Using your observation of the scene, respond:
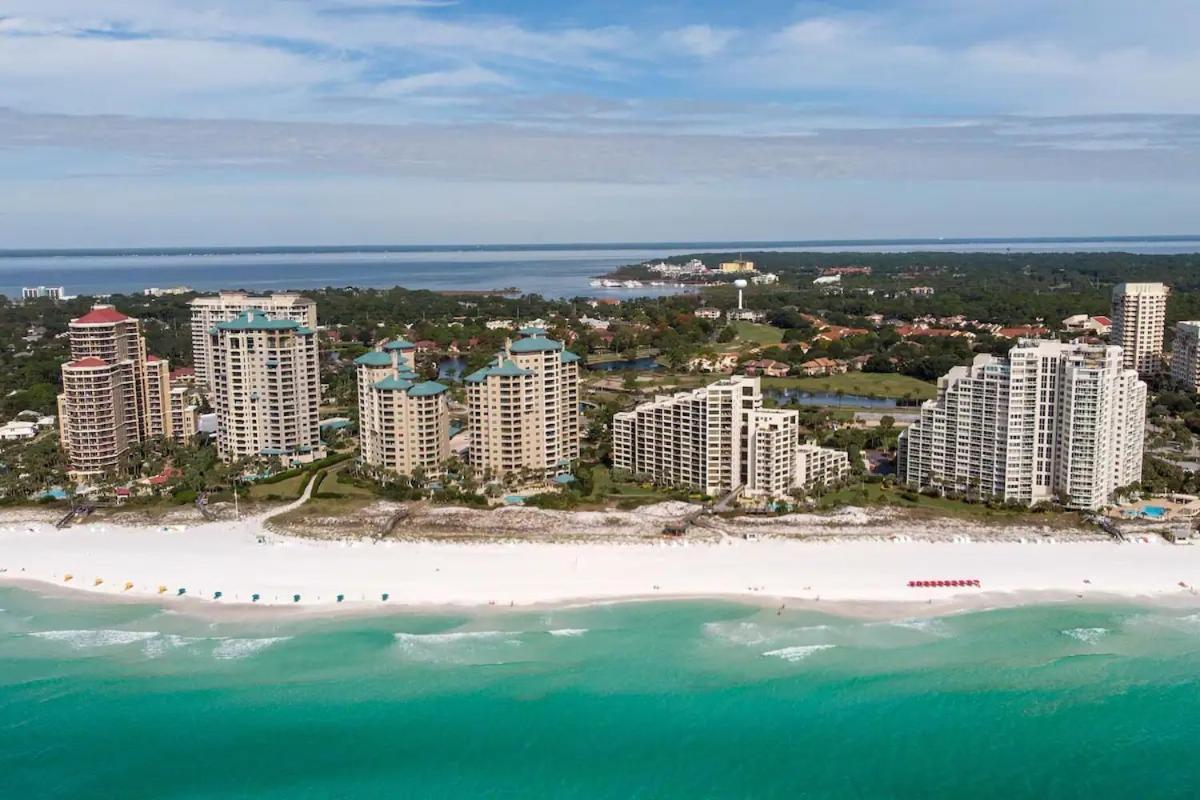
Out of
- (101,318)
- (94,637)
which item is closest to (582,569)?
(94,637)

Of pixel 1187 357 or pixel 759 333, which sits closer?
pixel 1187 357

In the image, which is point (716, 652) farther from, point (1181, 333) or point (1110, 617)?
point (1181, 333)

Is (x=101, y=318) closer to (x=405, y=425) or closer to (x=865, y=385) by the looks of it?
(x=405, y=425)

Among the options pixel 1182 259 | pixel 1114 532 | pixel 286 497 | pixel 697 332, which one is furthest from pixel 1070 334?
pixel 1182 259

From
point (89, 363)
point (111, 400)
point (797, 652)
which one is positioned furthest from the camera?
point (111, 400)

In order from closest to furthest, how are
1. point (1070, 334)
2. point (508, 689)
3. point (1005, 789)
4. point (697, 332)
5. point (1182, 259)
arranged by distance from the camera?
point (1005, 789), point (508, 689), point (1070, 334), point (697, 332), point (1182, 259)

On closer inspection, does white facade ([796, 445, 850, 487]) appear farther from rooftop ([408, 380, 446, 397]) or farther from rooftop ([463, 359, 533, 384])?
rooftop ([408, 380, 446, 397])
